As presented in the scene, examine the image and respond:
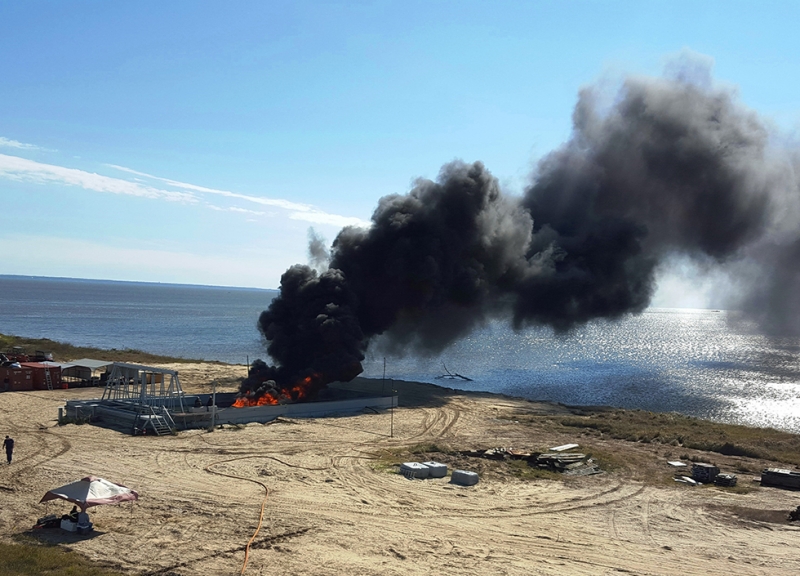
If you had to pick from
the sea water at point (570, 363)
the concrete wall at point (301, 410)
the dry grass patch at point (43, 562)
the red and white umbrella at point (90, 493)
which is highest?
the red and white umbrella at point (90, 493)

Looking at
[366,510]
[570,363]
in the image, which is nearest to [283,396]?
[366,510]

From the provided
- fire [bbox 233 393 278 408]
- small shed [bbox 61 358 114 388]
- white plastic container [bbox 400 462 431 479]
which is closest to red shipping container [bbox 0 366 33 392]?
small shed [bbox 61 358 114 388]

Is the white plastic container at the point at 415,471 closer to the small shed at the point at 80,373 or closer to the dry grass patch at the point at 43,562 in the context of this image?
the dry grass patch at the point at 43,562

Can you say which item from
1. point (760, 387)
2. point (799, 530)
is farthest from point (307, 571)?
point (760, 387)

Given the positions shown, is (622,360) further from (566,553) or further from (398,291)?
(566,553)

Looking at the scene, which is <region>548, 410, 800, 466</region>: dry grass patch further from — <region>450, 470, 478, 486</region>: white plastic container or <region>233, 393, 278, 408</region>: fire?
<region>233, 393, 278, 408</region>: fire

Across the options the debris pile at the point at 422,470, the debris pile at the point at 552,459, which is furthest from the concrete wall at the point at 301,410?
the debris pile at the point at 422,470
